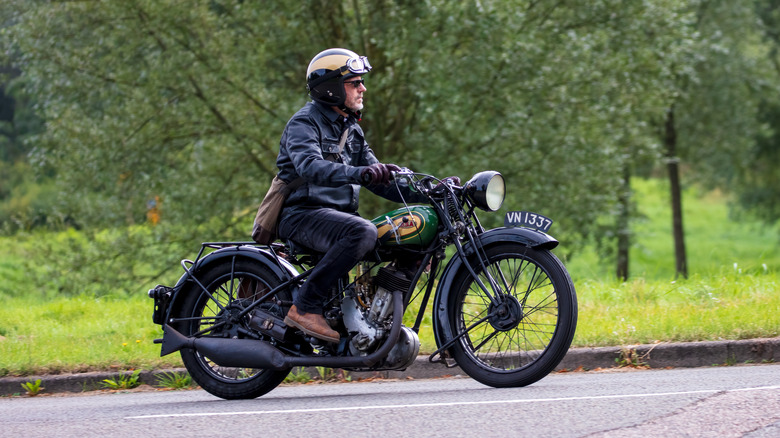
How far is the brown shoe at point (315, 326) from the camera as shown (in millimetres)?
5578

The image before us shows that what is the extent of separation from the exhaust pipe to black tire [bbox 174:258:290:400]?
0.10 m

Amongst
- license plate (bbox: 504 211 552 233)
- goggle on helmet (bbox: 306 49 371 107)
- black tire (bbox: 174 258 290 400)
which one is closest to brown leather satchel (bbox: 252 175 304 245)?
black tire (bbox: 174 258 290 400)

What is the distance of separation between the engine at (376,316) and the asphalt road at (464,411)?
0.86 feet

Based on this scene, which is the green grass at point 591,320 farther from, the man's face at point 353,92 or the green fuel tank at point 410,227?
the man's face at point 353,92

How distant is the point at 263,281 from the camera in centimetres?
594

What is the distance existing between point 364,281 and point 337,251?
0.99 feet

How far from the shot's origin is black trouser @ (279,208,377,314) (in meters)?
5.42

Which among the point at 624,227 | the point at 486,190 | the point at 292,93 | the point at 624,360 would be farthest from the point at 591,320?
the point at 624,227

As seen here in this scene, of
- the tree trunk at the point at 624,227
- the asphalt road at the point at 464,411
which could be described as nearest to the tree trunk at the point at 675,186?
the tree trunk at the point at 624,227

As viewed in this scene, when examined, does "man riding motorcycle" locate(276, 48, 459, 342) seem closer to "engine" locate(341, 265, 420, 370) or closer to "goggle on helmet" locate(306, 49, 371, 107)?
"goggle on helmet" locate(306, 49, 371, 107)

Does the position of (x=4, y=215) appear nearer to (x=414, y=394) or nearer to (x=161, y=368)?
(x=161, y=368)

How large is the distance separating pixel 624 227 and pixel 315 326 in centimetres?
1381

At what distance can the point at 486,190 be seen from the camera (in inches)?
214

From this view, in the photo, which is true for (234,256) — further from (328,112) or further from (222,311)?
(328,112)
